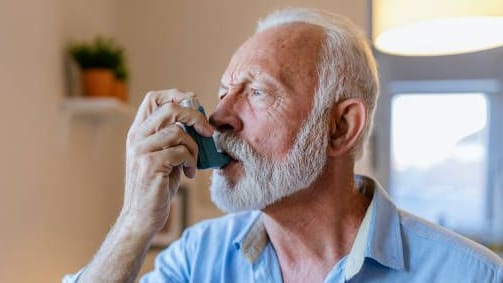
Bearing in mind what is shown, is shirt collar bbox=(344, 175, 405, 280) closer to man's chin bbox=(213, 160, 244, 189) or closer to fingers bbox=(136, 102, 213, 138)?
man's chin bbox=(213, 160, 244, 189)

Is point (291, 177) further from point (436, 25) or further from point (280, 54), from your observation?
point (436, 25)

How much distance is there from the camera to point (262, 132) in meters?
1.00

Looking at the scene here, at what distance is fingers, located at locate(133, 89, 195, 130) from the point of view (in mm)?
954

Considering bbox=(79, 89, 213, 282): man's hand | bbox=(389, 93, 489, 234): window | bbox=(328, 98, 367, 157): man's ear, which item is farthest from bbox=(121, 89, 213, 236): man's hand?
bbox=(389, 93, 489, 234): window

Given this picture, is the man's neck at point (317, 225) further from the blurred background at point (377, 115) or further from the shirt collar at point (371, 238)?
the blurred background at point (377, 115)

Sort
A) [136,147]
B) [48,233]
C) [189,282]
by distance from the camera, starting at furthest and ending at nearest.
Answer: [48,233], [189,282], [136,147]

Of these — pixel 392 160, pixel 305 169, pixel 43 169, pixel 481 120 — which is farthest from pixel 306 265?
pixel 481 120

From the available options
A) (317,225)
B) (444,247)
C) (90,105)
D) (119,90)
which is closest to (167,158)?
(317,225)

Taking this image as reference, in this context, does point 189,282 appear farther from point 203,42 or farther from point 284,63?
point 203,42

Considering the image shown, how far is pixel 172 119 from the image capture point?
2.96 feet

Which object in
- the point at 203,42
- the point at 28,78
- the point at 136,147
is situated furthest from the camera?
the point at 203,42

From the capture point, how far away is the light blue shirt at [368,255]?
98 centimetres

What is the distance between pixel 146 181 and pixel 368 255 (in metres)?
0.45

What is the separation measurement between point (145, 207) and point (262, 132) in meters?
0.26
